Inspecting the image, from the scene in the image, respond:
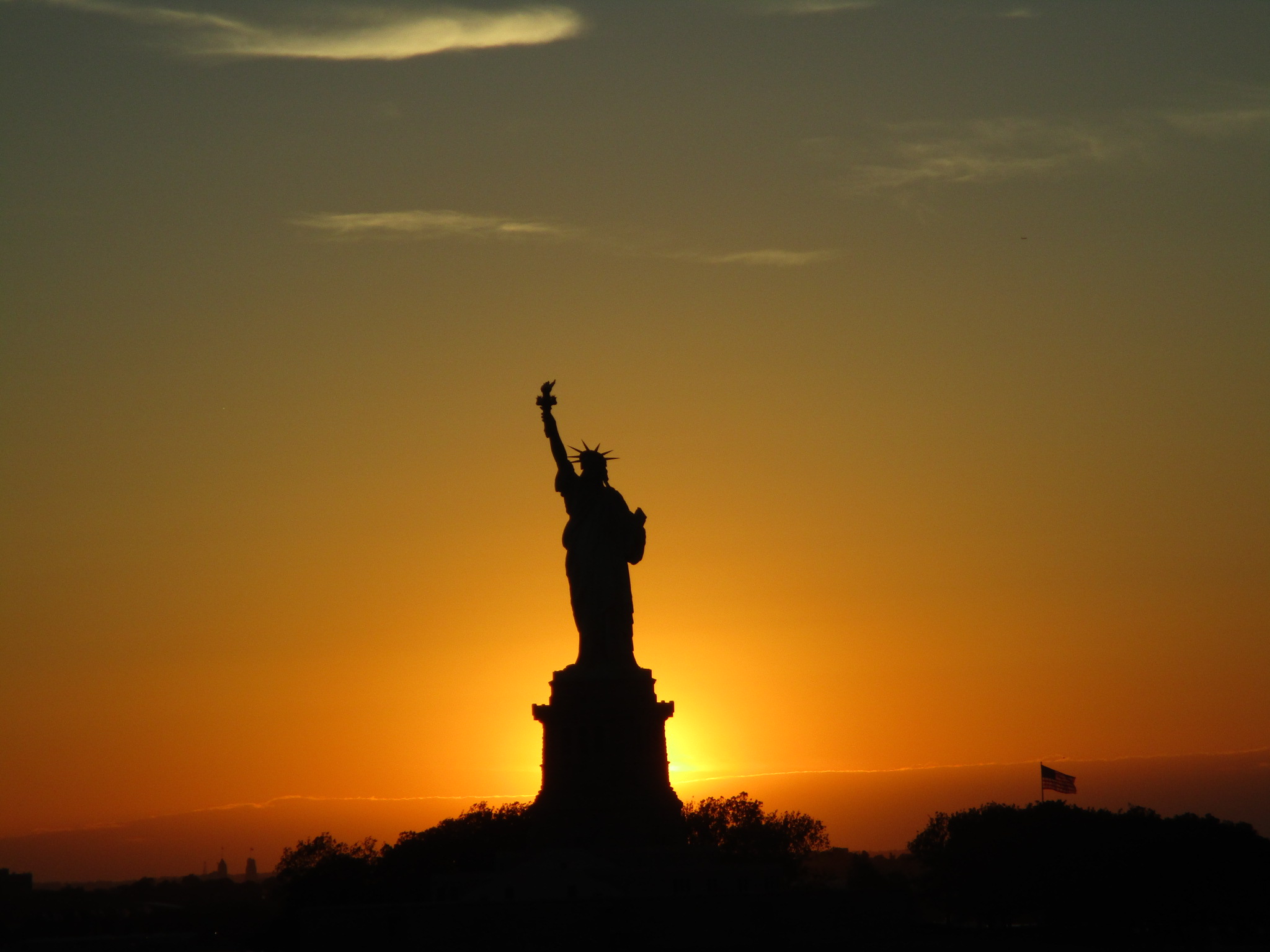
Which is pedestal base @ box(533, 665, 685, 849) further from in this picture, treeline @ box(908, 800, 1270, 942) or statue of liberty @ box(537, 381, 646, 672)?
treeline @ box(908, 800, 1270, 942)

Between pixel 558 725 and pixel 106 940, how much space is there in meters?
19.1

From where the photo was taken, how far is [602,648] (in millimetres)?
60312

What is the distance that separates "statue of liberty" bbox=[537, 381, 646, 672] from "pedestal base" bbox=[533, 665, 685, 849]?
0.89 metres

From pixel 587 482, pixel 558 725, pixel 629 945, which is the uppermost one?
pixel 587 482

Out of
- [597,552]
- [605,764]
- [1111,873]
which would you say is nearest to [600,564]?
[597,552]

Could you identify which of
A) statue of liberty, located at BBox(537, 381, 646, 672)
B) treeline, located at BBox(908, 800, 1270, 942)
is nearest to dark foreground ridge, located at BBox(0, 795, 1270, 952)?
treeline, located at BBox(908, 800, 1270, 942)

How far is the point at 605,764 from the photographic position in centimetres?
5847

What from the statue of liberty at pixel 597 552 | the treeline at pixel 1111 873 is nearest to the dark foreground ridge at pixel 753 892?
the treeline at pixel 1111 873

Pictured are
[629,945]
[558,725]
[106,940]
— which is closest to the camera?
[629,945]

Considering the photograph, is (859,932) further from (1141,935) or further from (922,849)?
(922,849)

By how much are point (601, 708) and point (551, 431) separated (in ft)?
28.8

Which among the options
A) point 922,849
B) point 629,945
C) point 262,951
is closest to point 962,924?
point 922,849

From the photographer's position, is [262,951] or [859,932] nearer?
[859,932]

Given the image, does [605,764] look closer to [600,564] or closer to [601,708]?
[601,708]
